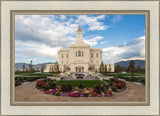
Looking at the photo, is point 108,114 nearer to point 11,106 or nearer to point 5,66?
point 11,106

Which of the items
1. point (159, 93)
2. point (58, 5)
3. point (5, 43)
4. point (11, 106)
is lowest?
point (11, 106)

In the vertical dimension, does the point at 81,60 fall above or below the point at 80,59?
below

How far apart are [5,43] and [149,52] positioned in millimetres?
8281

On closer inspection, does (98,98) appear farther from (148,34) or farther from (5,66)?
(5,66)

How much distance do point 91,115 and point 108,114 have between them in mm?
903

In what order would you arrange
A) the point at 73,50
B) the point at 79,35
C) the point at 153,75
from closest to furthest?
the point at 153,75 → the point at 73,50 → the point at 79,35

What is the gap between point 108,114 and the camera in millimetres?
4172

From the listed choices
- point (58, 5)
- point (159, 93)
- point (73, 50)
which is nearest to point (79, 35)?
point (73, 50)

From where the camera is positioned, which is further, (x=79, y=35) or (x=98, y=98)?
(x=79, y=35)

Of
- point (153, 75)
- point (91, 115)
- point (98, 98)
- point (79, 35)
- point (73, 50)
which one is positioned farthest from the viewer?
point (79, 35)

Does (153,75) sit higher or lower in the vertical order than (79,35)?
lower

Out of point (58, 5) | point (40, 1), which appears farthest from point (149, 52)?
point (40, 1)

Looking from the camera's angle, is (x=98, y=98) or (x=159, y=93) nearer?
(x=159, y=93)

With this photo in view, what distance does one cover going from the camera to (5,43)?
4.57m
